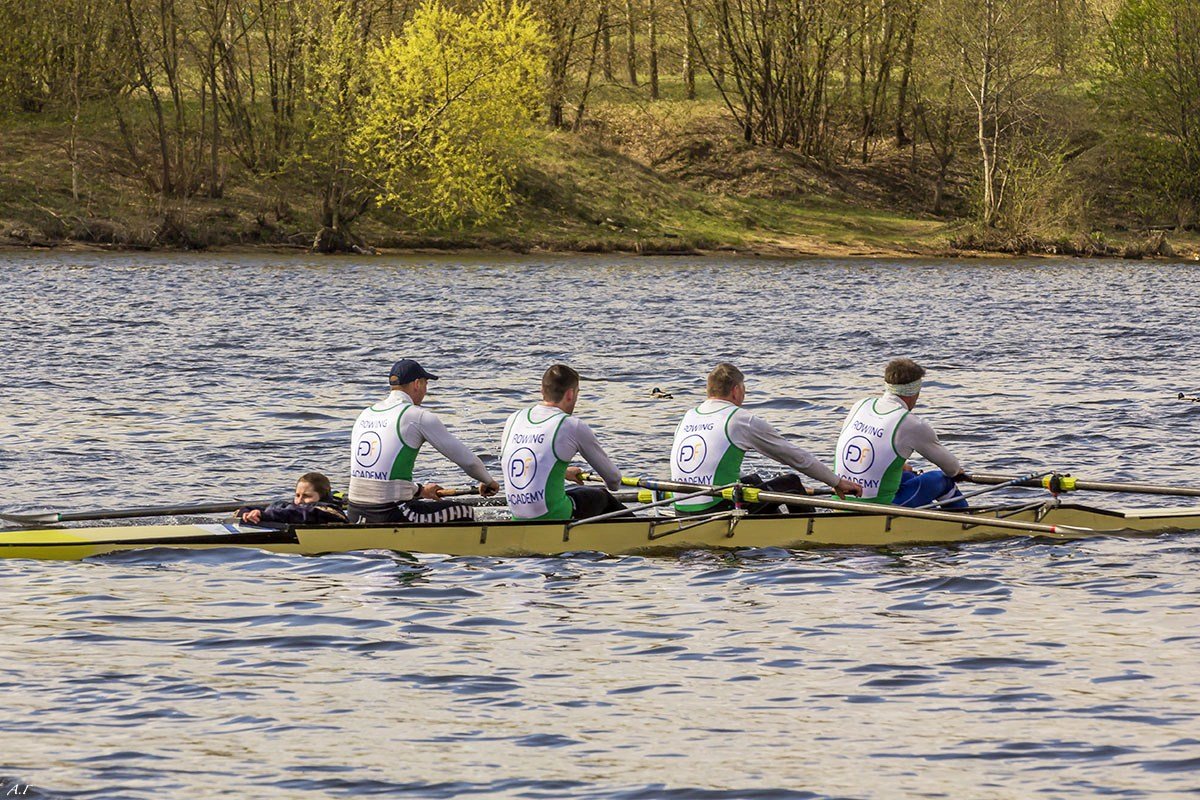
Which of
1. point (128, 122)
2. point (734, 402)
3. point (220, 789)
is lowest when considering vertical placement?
point (220, 789)

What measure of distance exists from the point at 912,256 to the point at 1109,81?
16093 millimetres

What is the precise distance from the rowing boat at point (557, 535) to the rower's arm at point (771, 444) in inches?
26.4

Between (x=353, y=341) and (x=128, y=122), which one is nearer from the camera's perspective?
(x=353, y=341)

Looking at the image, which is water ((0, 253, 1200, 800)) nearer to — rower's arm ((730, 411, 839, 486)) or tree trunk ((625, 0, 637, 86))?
rower's arm ((730, 411, 839, 486))

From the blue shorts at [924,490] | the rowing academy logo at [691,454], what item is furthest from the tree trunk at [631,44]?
the rowing academy logo at [691,454]

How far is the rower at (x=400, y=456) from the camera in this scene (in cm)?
1512

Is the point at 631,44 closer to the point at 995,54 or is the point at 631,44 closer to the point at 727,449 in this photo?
the point at 995,54

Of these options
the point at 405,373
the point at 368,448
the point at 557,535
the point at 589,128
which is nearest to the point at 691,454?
the point at 557,535

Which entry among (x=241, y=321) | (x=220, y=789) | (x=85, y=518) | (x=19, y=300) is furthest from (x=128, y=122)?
(x=220, y=789)

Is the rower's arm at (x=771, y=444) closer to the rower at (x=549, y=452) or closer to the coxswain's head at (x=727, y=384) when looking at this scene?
the coxswain's head at (x=727, y=384)

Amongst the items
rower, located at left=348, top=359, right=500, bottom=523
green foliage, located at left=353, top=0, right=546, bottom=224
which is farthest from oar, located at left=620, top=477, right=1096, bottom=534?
green foliage, located at left=353, top=0, right=546, bottom=224

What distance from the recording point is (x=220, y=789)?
938 cm

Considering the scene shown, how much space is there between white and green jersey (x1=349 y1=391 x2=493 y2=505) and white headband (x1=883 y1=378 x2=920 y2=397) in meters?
4.06

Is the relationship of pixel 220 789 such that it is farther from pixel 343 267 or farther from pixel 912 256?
pixel 912 256
